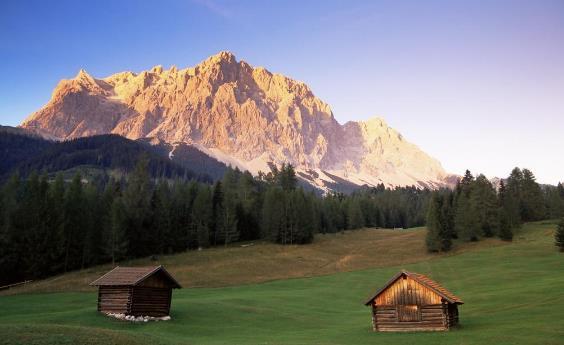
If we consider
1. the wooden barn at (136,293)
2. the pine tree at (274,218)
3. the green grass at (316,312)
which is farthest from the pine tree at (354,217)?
the wooden barn at (136,293)

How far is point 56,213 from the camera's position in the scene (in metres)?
81.6

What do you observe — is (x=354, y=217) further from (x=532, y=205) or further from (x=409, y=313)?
(x=409, y=313)

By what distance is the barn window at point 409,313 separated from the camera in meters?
40.4

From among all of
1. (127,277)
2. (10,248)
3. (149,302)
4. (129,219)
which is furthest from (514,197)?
(10,248)

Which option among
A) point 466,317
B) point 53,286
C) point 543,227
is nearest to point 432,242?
point 543,227

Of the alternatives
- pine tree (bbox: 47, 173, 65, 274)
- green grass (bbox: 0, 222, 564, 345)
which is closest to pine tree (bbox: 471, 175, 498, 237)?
green grass (bbox: 0, 222, 564, 345)

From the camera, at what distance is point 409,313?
133ft

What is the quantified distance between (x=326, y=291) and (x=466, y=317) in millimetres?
25064

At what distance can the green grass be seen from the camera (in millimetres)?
31067

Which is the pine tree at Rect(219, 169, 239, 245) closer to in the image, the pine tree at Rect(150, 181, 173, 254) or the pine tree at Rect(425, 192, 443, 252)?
the pine tree at Rect(150, 181, 173, 254)

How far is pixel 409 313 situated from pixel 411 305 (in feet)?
2.41

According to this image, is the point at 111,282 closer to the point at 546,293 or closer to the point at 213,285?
the point at 213,285

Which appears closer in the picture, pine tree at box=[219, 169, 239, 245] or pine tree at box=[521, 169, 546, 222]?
pine tree at box=[219, 169, 239, 245]

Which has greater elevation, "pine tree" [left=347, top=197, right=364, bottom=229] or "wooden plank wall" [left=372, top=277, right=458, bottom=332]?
"pine tree" [left=347, top=197, right=364, bottom=229]
